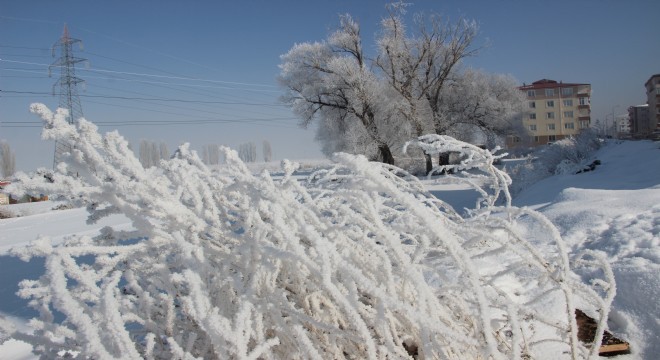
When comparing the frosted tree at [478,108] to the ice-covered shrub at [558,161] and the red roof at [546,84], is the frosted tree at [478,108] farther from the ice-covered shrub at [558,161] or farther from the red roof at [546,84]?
the red roof at [546,84]

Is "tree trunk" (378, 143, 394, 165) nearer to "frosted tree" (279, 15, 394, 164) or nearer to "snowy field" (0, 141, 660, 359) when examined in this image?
"frosted tree" (279, 15, 394, 164)

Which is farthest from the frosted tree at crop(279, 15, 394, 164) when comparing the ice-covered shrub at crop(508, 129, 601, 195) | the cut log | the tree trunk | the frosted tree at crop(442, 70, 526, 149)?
the cut log

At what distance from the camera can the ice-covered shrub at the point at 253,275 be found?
34.9 inches

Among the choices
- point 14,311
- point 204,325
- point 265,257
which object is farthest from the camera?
point 14,311

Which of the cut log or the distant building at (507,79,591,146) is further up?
the distant building at (507,79,591,146)

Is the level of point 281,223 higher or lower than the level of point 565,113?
lower

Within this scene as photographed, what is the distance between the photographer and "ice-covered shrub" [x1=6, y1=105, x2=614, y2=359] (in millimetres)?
885

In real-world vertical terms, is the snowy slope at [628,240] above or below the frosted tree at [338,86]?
below

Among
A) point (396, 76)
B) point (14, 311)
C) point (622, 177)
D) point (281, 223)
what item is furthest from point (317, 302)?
point (396, 76)

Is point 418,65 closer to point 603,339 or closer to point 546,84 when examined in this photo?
point 603,339

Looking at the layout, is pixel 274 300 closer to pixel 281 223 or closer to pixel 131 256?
pixel 281 223

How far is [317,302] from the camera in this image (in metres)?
1.11

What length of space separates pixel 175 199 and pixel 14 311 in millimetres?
3729

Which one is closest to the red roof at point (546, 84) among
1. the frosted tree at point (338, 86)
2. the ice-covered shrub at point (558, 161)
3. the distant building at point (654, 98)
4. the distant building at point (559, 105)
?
the distant building at point (559, 105)
